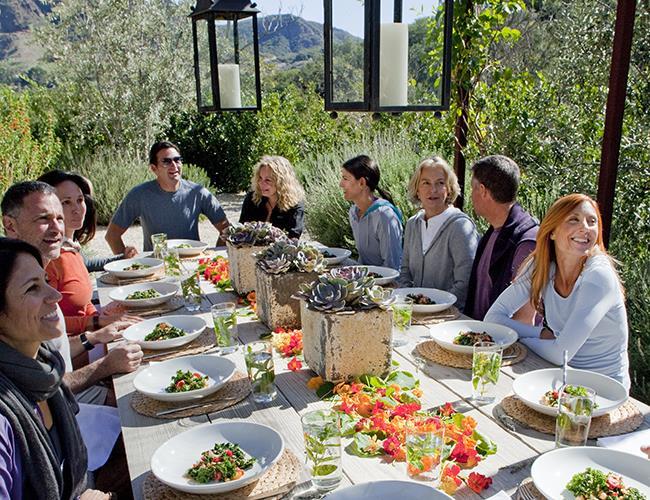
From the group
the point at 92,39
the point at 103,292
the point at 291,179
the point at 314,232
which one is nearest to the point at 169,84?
the point at 92,39

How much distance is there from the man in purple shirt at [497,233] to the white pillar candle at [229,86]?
59.0 inches

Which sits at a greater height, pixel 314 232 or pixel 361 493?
pixel 361 493

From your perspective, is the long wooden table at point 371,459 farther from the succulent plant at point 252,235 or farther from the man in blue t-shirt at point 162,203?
the man in blue t-shirt at point 162,203

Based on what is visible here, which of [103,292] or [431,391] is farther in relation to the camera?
[103,292]

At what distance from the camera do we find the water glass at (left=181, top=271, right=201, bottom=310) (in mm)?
2590

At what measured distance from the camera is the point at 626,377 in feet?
6.82

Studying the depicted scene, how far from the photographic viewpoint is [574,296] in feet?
6.70

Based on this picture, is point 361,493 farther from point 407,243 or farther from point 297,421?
point 407,243

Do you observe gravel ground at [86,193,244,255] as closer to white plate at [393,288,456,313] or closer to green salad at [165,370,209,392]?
white plate at [393,288,456,313]

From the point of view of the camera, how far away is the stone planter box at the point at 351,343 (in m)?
1.74

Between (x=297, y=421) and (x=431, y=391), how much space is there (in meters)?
0.42

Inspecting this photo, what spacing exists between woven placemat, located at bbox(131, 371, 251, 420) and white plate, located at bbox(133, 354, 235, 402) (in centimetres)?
2

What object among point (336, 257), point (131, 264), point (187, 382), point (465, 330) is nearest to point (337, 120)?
point (336, 257)

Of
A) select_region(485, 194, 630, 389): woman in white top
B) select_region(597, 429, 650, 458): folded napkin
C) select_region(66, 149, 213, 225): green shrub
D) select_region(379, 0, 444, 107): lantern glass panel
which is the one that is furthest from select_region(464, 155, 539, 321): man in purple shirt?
select_region(66, 149, 213, 225): green shrub
